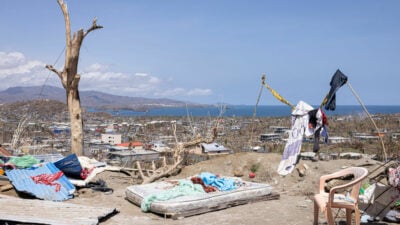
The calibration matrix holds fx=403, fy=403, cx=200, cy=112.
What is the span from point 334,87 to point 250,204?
311 cm

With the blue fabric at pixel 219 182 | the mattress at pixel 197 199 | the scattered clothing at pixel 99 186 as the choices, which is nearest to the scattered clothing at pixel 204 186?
the blue fabric at pixel 219 182

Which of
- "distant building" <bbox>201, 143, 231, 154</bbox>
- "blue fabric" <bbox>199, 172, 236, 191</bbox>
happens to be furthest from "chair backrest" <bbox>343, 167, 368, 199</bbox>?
"distant building" <bbox>201, 143, 231, 154</bbox>

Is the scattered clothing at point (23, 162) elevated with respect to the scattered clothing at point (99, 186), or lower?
elevated

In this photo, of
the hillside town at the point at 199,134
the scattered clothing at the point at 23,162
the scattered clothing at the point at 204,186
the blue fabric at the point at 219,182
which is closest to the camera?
the scattered clothing at the point at 204,186

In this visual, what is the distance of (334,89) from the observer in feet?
28.3

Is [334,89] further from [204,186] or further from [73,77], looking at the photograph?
[73,77]

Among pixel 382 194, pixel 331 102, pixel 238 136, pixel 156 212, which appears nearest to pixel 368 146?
pixel 238 136

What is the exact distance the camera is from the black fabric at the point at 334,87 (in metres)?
8.59

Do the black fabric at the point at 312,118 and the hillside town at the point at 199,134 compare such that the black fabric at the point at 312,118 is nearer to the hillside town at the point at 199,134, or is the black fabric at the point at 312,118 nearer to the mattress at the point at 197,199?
the mattress at the point at 197,199

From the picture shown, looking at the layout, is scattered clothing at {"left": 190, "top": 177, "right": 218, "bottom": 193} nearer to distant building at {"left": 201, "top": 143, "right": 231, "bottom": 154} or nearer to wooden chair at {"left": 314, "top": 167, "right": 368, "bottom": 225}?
wooden chair at {"left": 314, "top": 167, "right": 368, "bottom": 225}

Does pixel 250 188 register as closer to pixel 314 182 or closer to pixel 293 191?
pixel 293 191

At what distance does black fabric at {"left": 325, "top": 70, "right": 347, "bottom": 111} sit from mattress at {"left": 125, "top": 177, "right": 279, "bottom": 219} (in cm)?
223

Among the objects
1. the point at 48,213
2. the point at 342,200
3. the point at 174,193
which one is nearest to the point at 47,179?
the point at 48,213

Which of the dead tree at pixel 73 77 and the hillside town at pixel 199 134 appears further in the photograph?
the hillside town at pixel 199 134
